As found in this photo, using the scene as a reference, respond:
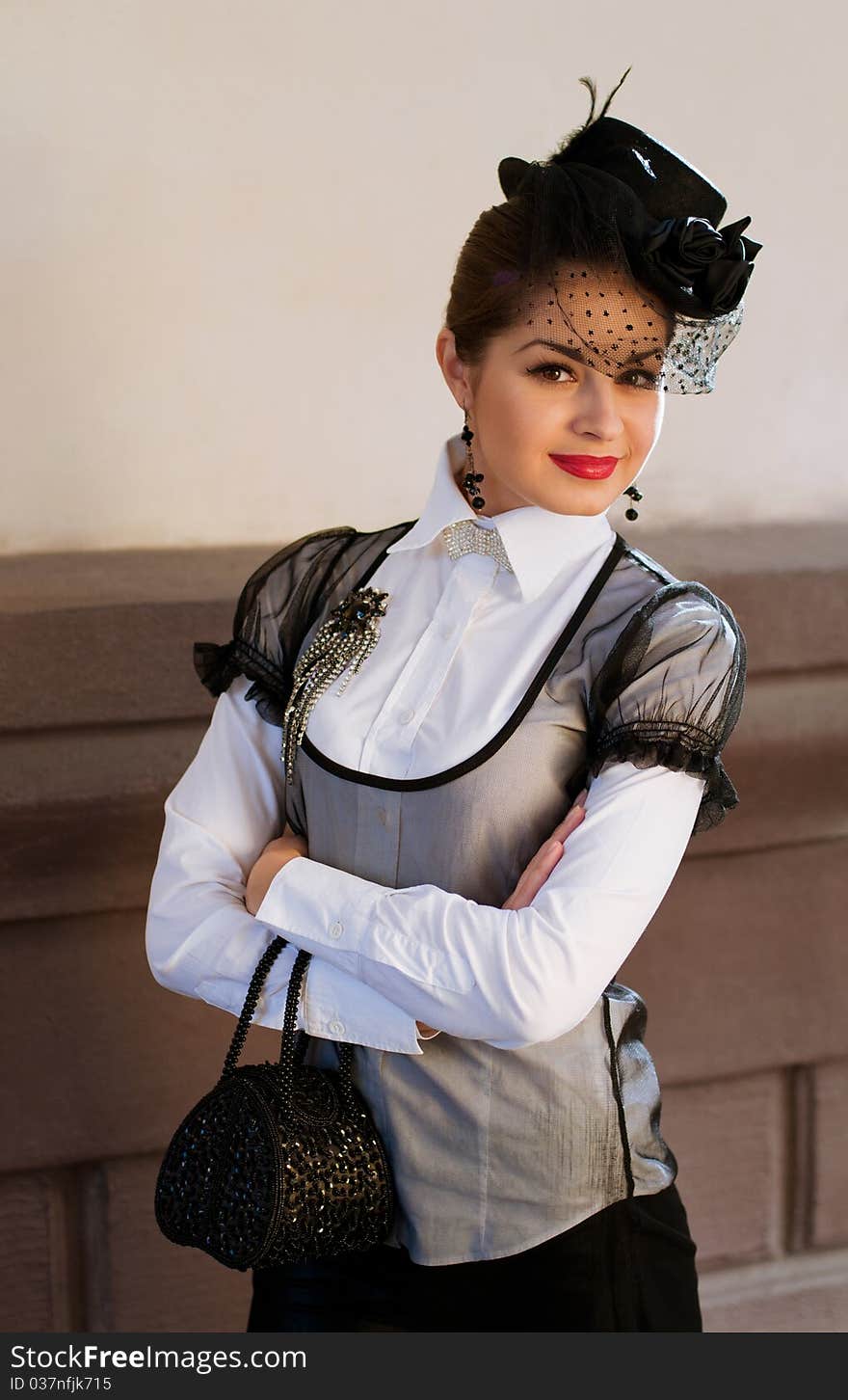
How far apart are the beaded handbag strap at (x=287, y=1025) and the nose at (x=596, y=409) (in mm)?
467

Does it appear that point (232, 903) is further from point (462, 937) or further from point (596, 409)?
point (596, 409)

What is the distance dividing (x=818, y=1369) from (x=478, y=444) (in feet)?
3.18

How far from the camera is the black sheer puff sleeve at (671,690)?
111cm

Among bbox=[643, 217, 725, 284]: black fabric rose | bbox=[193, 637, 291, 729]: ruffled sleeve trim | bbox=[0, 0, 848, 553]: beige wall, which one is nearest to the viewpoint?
bbox=[643, 217, 725, 284]: black fabric rose

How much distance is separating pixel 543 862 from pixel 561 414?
34 cm

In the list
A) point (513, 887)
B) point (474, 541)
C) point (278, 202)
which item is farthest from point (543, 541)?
point (278, 202)

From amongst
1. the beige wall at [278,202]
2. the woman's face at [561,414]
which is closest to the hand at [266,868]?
the woman's face at [561,414]

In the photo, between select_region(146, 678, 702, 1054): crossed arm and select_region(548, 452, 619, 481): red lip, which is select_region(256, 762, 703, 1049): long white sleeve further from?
select_region(548, 452, 619, 481): red lip

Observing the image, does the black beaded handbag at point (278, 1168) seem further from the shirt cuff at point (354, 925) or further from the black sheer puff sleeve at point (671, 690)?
the black sheer puff sleeve at point (671, 690)

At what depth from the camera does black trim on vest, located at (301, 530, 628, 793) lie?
45.4 inches

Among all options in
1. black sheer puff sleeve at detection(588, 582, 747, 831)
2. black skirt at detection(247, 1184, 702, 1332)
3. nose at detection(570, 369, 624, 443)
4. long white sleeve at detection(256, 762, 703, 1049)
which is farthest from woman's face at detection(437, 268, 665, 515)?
black skirt at detection(247, 1184, 702, 1332)

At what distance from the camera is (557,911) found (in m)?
1.08

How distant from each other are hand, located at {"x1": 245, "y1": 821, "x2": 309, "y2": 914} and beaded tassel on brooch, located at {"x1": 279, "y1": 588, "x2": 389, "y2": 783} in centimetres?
6

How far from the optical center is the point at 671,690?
1.12 m
